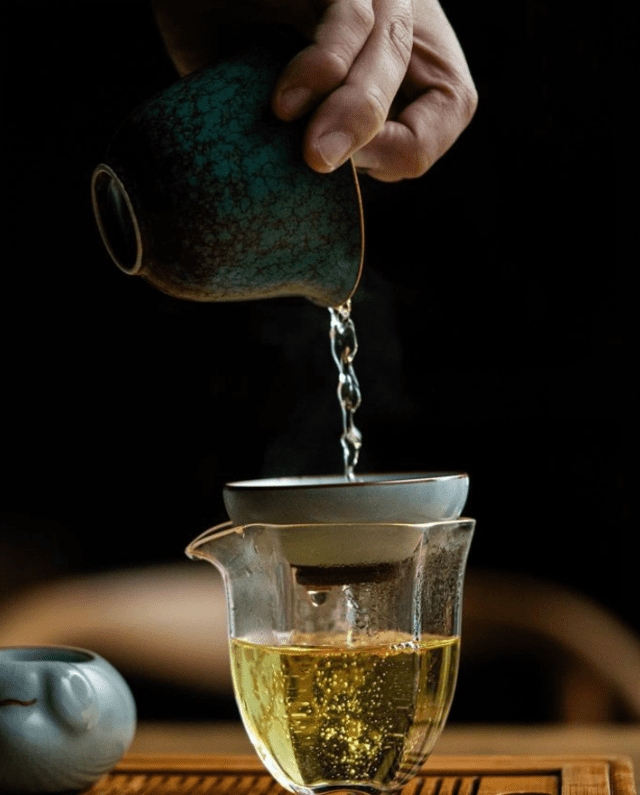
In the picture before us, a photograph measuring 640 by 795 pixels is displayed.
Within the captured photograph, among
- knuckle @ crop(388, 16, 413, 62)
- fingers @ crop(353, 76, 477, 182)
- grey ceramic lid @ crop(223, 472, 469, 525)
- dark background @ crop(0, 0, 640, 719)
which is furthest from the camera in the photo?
dark background @ crop(0, 0, 640, 719)

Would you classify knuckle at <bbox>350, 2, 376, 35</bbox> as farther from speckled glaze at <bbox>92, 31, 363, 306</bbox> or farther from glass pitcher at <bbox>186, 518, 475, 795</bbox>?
glass pitcher at <bbox>186, 518, 475, 795</bbox>

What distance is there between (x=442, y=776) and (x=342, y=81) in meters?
0.56

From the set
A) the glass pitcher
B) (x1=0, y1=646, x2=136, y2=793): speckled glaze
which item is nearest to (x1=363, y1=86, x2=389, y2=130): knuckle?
the glass pitcher

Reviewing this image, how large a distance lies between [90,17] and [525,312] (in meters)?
1.16

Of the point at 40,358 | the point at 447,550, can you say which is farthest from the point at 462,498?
the point at 40,358

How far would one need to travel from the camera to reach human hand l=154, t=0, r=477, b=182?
826mm

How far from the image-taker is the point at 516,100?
2344mm

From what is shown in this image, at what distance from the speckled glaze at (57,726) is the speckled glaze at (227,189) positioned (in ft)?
1.04

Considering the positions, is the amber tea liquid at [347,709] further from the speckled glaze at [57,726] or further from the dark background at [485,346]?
the dark background at [485,346]

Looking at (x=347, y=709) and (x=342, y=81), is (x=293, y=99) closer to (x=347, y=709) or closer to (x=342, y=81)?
(x=342, y=81)

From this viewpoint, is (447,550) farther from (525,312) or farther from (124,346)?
(124,346)

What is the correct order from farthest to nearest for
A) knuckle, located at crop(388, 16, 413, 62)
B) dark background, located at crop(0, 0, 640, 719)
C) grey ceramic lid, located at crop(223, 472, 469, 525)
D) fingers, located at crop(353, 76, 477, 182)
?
1. dark background, located at crop(0, 0, 640, 719)
2. fingers, located at crop(353, 76, 477, 182)
3. knuckle, located at crop(388, 16, 413, 62)
4. grey ceramic lid, located at crop(223, 472, 469, 525)

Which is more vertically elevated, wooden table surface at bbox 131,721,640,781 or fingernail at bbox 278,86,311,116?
fingernail at bbox 278,86,311,116

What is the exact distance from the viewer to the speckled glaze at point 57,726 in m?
0.89
